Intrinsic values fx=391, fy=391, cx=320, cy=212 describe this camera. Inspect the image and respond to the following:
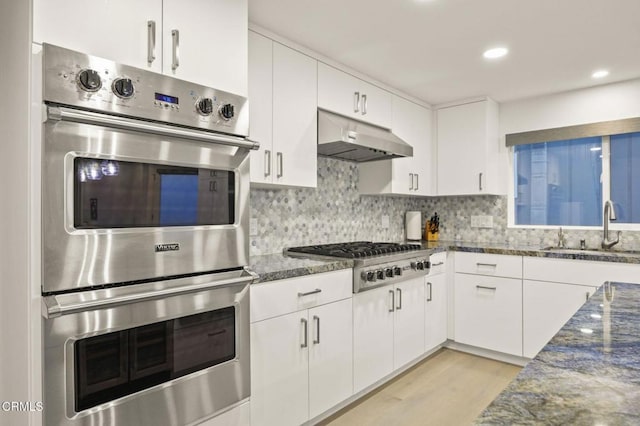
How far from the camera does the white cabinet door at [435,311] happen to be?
10.5ft

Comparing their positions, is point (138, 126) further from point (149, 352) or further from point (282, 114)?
point (282, 114)

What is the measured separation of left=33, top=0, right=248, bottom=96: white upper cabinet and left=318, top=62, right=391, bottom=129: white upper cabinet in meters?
0.91

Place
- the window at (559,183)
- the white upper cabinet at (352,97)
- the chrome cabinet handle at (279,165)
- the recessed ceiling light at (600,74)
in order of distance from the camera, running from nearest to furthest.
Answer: the chrome cabinet handle at (279,165) < the white upper cabinet at (352,97) < the recessed ceiling light at (600,74) < the window at (559,183)

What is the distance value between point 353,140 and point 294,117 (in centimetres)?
41

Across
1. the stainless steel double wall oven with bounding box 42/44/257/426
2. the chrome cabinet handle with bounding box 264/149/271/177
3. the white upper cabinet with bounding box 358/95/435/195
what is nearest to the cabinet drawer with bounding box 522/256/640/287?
the white upper cabinet with bounding box 358/95/435/195

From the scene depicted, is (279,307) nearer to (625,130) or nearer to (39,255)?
(39,255)

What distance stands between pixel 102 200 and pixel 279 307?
96 cm

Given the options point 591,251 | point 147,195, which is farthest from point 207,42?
point 591,251

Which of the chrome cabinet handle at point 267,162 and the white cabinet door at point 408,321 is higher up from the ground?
the chrome cabinet handle at point 267,162

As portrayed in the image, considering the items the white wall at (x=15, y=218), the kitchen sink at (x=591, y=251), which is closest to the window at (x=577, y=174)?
the kitchen sink at (x=591, y=251)

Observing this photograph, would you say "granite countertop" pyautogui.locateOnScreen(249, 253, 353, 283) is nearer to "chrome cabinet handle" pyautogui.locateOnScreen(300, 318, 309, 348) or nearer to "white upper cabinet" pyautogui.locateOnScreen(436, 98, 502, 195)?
"chrome cabinet handle" pyautogui.locateOnScreen(300, 318, 309, 348)

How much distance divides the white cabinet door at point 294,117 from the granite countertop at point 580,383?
1.70 metres

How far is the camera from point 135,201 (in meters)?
1.41

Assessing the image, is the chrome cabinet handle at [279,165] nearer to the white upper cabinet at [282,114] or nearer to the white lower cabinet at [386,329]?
the white upper cabinet at [282,114]
